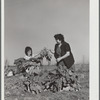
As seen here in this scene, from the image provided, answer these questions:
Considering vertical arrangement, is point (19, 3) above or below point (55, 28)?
above

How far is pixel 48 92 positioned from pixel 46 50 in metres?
0.30

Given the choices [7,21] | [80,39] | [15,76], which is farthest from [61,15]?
[15,76]

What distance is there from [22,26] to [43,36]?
170 mm

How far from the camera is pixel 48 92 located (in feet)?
6.14

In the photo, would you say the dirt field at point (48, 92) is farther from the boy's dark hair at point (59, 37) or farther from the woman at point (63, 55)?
the boy's dark hair at point (59, 37)

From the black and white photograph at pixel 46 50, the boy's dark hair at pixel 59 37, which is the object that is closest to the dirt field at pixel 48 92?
the black and white photograph at pixel 46 50

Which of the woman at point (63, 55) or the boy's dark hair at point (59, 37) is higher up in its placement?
the boy's dark hair at point (59, 37)

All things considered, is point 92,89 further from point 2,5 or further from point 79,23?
point 2,5

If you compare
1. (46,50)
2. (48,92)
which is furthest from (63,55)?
(48,92)

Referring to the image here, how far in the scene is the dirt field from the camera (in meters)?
1.84

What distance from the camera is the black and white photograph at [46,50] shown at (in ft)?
6.06

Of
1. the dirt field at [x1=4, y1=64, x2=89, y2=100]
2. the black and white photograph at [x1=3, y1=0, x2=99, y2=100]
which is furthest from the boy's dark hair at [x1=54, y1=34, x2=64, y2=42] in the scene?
the dirt field at [x1=4, y1=64, x2=89, y2=100]

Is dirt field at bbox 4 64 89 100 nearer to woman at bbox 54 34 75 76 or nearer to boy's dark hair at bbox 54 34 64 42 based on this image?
woman at bbox 54 34 75 76

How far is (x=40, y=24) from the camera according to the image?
1888 millimetres
